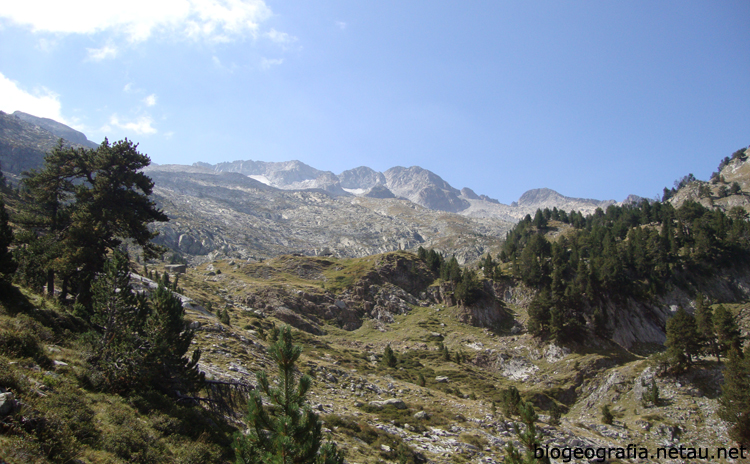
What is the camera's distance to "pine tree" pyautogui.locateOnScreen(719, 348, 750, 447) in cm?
3350

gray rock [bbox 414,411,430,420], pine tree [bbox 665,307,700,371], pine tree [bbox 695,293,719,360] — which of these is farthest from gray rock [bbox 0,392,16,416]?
pine tree [bbox 695,293,719,360]

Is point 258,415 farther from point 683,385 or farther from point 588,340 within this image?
point 588,340

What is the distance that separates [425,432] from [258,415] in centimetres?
2755

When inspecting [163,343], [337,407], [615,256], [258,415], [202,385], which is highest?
[615,256]

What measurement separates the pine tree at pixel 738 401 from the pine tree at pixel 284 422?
46574mm

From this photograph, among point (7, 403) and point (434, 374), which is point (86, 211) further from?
point (434, 374)

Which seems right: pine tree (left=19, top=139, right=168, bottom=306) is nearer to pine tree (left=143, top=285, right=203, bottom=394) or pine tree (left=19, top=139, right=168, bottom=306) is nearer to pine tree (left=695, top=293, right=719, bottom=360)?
pine tree (left=143, top=285, right=203, bottom=394)

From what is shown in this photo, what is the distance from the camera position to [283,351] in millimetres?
10344

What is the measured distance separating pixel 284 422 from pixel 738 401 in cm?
4957

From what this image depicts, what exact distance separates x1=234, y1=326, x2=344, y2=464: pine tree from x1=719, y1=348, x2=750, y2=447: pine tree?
153 ft

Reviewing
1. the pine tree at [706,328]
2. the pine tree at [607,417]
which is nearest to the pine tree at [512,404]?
the pine tree at [607,417]

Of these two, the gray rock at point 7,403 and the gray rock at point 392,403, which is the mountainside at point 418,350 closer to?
the gray rock at point 7,403

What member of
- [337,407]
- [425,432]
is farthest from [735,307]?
[337,407]

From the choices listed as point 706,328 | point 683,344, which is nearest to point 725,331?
point 706,328
